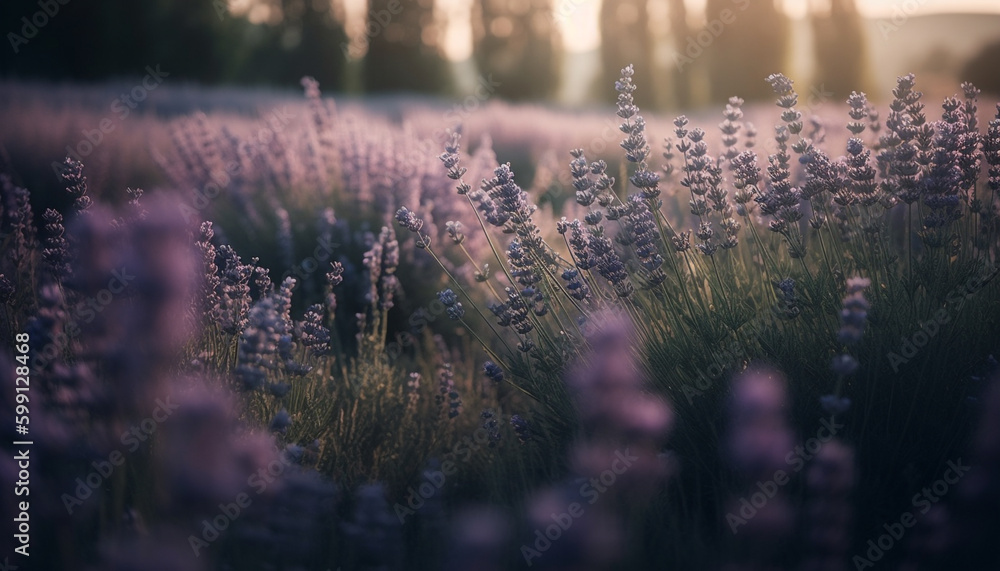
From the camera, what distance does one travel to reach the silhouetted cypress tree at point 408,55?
25.8 m

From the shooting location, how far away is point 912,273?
2299 mm

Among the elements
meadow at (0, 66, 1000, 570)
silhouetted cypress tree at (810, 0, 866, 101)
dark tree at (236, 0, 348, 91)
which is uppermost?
dark tree at (236, 0, 348, 91)

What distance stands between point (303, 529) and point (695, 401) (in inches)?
48.2

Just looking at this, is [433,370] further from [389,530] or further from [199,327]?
[389,530]

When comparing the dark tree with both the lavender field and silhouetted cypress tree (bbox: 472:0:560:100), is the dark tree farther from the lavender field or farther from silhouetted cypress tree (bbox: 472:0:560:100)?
the lavender field

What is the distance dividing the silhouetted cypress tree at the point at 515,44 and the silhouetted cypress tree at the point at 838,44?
29.7 ft

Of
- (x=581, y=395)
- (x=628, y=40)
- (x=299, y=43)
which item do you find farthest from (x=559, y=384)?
(x=628, y=40)

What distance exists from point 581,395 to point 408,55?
26254 mm

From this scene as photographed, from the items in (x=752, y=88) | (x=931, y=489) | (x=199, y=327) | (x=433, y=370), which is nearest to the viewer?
(x=931, y=489)

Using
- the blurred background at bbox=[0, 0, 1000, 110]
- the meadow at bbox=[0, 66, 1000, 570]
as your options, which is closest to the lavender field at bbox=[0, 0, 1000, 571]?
the meadow at bbox=[0, 66, 1000, 570]

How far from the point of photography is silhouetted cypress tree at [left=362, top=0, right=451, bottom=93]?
84.6ft

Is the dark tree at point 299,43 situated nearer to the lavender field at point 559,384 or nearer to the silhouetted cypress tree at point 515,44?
the silhouetted cypress tree at point 515,44

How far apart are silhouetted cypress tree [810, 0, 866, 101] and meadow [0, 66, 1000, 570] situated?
23.2 meters

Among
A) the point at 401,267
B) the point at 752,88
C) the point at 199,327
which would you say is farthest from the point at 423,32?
the point at 199,327
